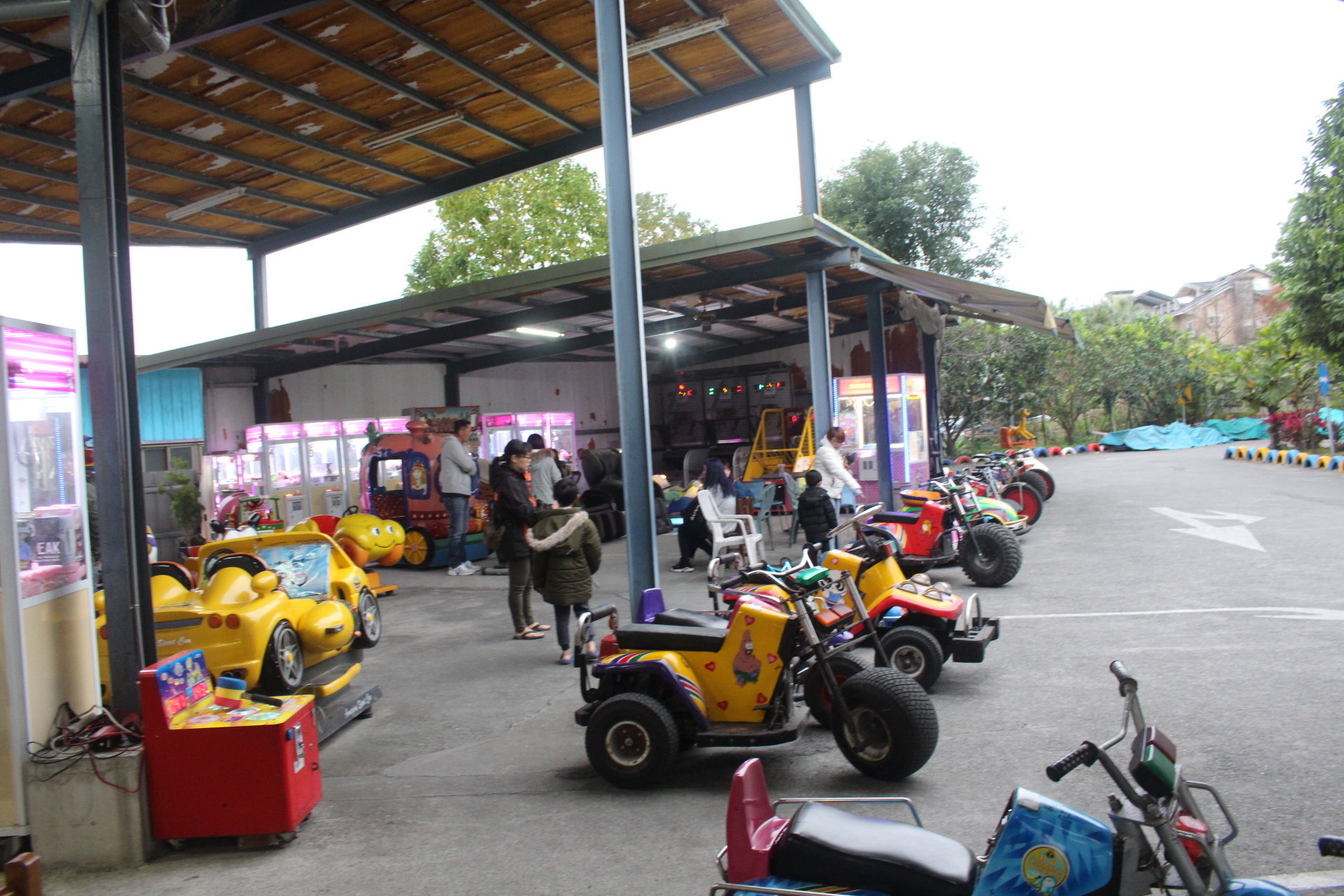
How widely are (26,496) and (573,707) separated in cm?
329

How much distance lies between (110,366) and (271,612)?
1790 mm

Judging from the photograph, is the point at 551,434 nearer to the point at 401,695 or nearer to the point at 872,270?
the point at 872,270

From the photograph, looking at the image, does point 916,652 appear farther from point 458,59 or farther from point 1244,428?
point 1244,428

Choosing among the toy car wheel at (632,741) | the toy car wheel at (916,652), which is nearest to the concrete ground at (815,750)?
Result: the toy car wheel at (632,741)

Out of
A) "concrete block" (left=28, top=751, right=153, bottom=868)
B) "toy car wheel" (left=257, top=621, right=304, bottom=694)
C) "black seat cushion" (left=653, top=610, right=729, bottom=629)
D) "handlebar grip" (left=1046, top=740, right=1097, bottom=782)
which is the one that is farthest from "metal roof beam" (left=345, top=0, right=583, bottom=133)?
"handlebar grip" (left=1046, top=740, right=1097, bottom=782)

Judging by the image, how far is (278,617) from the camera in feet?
17.6

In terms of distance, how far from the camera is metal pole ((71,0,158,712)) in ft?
14.0

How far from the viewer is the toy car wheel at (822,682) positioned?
4488mm

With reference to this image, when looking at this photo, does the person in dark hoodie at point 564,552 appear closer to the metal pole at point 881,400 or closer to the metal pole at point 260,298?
the metal pole at point 881,400

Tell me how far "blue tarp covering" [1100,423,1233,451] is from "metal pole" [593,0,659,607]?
23596 mm

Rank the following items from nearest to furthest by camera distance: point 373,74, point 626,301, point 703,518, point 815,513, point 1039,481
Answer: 1. point 626,301
2. point 815,513
3. point 373,74
4. point 703,518
5. point 1039,481

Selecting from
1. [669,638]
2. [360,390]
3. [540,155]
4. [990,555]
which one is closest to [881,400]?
[990,555]

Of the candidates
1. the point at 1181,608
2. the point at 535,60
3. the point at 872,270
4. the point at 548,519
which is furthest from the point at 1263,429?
the point at 548,519

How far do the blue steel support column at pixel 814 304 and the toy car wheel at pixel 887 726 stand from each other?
674cm
